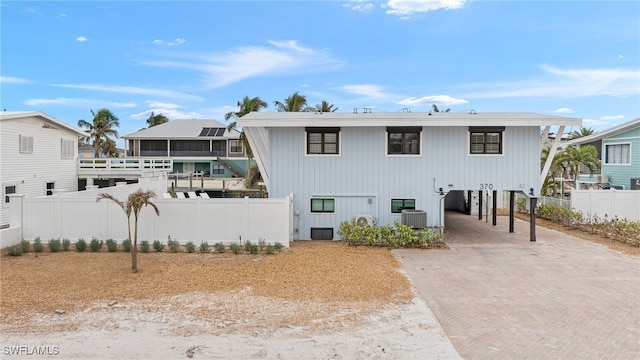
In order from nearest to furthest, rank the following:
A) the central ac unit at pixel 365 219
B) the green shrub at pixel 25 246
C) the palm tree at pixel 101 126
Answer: the green shrub at pixel 25 246 < the central ac unit at pixel 365 219 < the palm tree at pixel 101 126

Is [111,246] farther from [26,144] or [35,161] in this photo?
[35,161]

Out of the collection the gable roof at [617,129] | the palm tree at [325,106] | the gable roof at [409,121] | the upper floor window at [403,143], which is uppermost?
the palm tree at [325,106]

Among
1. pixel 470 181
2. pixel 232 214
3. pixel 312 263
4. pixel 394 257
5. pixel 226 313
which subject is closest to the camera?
pixel 226 313

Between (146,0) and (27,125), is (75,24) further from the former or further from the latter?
(27,125)

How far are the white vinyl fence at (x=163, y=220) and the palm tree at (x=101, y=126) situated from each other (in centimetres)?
3623

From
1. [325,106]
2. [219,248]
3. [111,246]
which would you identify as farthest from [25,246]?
[325,106]

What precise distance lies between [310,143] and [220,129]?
111ft

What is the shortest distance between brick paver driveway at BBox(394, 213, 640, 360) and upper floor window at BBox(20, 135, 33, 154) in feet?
59.6

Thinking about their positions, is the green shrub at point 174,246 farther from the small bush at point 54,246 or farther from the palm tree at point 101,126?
the palm tree at point 101,126

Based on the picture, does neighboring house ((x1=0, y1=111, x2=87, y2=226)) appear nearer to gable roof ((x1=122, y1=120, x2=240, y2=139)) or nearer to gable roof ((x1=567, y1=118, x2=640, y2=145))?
gable roof ((x1=122, y1=120, x2=240, y2=139))

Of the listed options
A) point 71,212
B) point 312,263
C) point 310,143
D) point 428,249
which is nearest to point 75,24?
point 71,212

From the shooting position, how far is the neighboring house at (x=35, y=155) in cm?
1739

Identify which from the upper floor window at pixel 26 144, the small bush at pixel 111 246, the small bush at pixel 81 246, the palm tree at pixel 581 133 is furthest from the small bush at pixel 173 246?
the palm tree at pixel 581 133

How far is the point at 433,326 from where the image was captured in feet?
21.1
